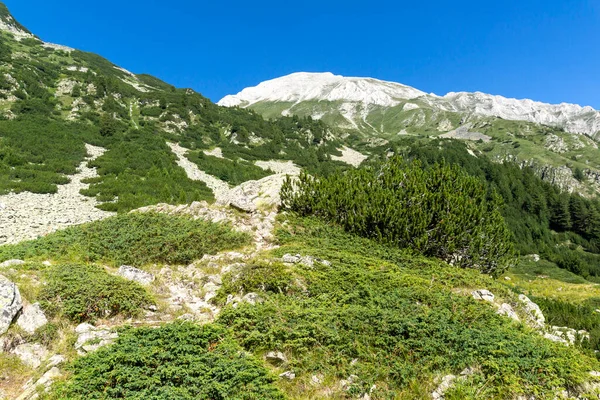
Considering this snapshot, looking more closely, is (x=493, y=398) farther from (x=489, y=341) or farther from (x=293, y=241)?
(x=293, y=241)

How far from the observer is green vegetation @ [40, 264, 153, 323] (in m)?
7.04

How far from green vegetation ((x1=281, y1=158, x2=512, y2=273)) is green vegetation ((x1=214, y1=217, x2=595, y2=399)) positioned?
4.24 m

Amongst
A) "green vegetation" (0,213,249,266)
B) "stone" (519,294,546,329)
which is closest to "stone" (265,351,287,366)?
"green vegetation" (0,213,249,266)

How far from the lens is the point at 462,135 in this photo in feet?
432

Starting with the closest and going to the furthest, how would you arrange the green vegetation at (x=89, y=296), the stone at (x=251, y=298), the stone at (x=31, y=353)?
the stone at (x=31, y=353) < the green vegetation at (x=89, y=296) < the stone at (x=251, y=298)

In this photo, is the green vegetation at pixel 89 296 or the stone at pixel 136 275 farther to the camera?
the stone at pixel 136 275

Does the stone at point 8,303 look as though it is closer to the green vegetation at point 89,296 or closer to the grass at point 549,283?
the green vegetation at point 89,296

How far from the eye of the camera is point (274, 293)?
841cm

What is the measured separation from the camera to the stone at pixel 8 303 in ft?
20.3

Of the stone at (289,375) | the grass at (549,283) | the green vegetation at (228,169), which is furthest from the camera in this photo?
the green vegetation at (228,169)

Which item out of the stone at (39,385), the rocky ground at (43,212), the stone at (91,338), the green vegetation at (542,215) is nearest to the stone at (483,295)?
the stone at (91,338)

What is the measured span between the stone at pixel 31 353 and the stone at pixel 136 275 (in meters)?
3.17

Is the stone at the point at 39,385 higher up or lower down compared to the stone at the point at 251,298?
lower down

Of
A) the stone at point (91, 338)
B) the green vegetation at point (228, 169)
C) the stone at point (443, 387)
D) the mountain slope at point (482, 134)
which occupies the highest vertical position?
the mountain slope at point (482, 134)
